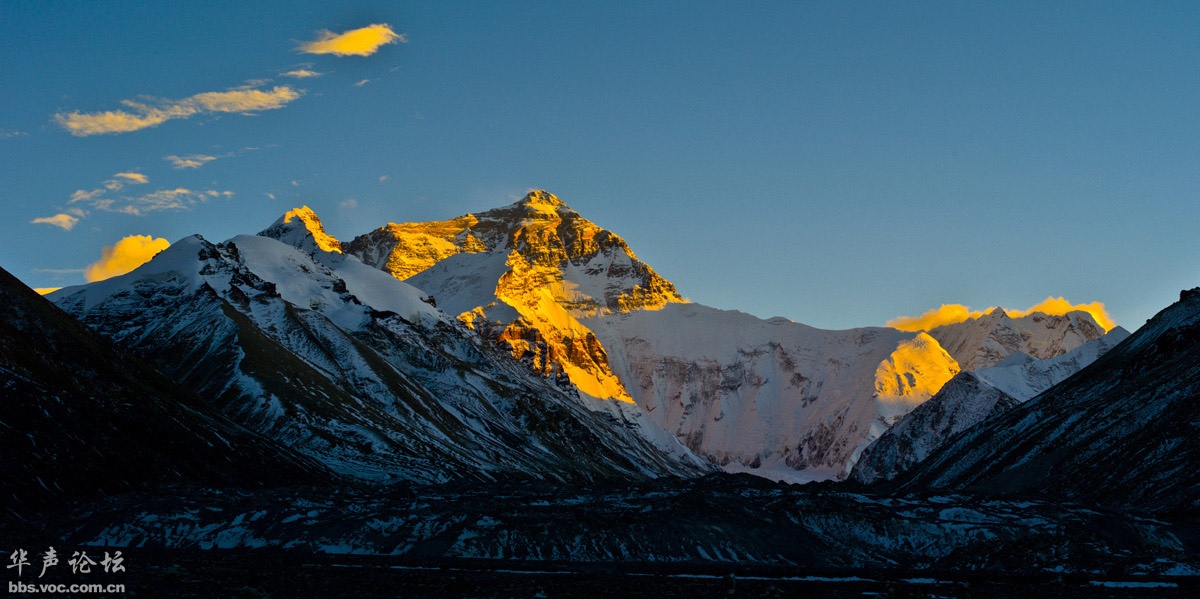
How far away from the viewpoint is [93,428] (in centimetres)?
13638

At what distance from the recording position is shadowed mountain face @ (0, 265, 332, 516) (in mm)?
120438

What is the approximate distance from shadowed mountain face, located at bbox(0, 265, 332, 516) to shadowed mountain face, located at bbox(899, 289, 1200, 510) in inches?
3728

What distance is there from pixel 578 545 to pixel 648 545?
544 cm

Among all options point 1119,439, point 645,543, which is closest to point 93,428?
Result: point 645,543

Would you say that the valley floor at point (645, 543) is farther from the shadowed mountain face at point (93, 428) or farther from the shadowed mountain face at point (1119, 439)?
the shadowed mountain face at point (1119, 439)

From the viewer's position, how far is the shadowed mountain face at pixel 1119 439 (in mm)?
130500

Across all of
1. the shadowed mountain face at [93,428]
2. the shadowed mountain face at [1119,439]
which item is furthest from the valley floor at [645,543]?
the shadowed mountain face at [1119,439]

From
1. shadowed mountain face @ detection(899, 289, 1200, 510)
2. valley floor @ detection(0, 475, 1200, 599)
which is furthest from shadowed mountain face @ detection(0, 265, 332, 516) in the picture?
shadowed mountain face @ detection(899, 289, 1200, 510)

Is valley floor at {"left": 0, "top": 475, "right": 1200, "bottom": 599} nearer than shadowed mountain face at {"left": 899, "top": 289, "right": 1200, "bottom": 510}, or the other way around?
valley floor at {"left": 0, "top": 475, "right": 1200, "bottom": 599}

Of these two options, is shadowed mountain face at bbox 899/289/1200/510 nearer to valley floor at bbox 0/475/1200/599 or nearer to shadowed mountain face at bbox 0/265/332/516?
valley floor at bbox 0/475/1200/599

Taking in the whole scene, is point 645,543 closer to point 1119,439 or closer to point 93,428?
point 93,428

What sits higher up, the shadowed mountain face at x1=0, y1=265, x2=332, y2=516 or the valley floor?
the shadowed mountain face at x1=0, y1=265, x2=332, y2=516

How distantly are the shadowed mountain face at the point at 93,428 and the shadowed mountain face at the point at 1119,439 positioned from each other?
311ft

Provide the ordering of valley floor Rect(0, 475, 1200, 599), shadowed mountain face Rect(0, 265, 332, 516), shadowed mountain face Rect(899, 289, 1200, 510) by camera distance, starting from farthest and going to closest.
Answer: shadowed mountain face Rect(899, 289, 1200, 510) → shadowed mountain face Rect(0, 265, 332, 516) → valley floor Rect(0, 475, 1200, 599)
